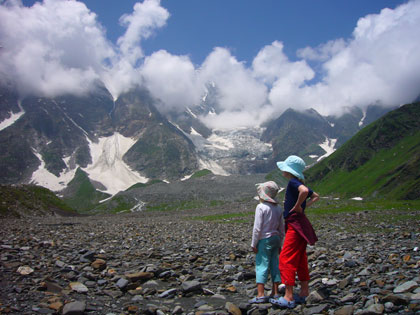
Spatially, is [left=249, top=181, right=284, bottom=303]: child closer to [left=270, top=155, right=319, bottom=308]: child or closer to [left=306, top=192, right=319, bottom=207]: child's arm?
[left=270, top=155, right=319, bottom=308]: child

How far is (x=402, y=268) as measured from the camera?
911 centimetres

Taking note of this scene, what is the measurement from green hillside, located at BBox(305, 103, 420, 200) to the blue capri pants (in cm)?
6827

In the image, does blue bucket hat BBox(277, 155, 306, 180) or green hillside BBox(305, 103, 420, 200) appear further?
green hillside BBox(305, 103, 420, 200)

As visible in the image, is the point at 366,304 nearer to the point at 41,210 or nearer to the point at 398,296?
the point at 398,296

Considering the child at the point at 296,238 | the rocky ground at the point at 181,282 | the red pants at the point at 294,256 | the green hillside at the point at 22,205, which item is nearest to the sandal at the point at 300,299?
the child at the point at 296,238

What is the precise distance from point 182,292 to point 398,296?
18.2ft

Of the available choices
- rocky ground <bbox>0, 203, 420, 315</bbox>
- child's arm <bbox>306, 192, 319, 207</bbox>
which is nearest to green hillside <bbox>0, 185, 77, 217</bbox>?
rocky ground <bbox>0, 203, 420, 315</bbox>

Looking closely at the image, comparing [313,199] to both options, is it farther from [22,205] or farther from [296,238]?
[22,205]

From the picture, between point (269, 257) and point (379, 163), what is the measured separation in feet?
388

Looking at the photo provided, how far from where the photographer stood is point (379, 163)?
110625 mm

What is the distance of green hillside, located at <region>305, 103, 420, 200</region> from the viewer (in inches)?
3113

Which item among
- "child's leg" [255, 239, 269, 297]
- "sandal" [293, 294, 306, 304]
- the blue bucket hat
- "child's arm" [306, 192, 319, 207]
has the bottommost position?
"sandal" [293, 294, 306, 304]

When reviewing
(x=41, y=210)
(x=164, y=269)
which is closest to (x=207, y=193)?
(x=41, y=210)

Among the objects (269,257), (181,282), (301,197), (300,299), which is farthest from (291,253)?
(181,282)
